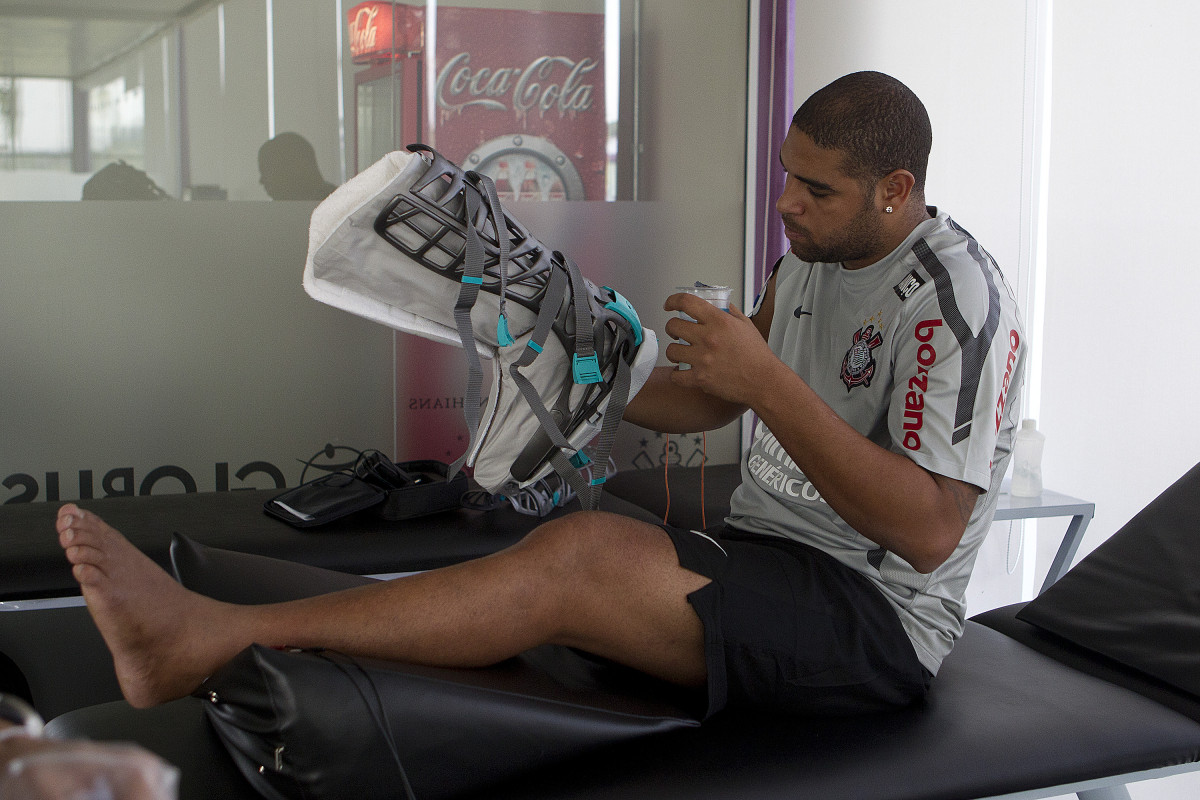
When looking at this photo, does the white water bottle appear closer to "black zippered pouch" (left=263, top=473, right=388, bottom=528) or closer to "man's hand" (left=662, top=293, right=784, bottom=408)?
"man's hand" (left=662, top=293, right=784, bottom=408)

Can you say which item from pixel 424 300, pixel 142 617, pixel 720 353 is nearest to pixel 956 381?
pixel 720 353

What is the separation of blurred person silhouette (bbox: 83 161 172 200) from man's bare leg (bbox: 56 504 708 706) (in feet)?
6.13

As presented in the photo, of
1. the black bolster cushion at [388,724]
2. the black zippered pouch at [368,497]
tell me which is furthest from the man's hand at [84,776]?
the black zippered pouch at [368,497]

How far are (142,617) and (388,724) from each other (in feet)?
1.02

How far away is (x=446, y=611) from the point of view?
116cm

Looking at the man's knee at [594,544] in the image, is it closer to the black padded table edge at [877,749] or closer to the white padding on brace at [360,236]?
the black padded table edge at [877,749]

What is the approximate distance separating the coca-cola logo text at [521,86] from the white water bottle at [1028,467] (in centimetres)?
174

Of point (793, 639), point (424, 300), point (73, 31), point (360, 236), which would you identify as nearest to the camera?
point (793, 639)

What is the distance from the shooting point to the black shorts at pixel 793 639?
48.8 inches

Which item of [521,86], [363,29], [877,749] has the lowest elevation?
[877,749]

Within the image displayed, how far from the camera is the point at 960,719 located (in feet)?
4.15

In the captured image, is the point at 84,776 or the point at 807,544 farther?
the point at 807,544

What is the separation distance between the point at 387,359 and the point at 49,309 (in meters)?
0.93

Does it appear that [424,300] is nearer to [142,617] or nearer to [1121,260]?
[142,617]
